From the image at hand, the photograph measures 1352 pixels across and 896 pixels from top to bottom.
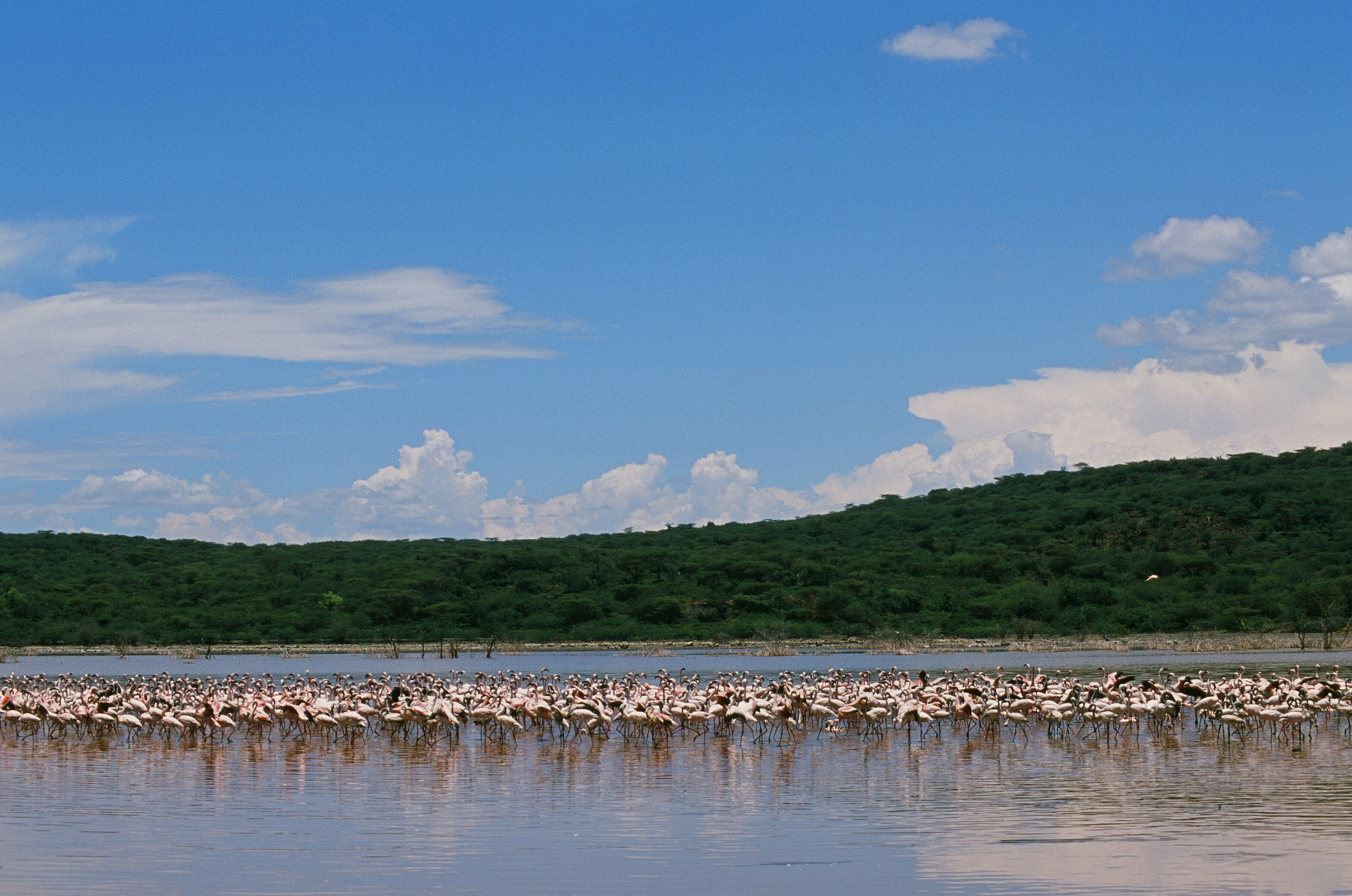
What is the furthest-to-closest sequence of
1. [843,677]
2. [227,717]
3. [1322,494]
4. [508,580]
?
[1322,494]
[508,580]
[843,677]
[227,717]

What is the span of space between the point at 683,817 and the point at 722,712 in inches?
353

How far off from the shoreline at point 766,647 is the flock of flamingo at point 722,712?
31499 mm

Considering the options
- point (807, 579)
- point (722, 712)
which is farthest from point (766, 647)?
point (722, 712)

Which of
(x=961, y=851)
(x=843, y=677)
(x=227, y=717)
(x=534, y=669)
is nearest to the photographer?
(x=961, y=851)

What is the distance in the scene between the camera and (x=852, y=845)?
1463cm

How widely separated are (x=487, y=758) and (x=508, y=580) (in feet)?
229

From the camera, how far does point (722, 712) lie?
25547 mm

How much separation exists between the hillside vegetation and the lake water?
4581cm

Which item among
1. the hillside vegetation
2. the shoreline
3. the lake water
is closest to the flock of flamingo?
the lake water

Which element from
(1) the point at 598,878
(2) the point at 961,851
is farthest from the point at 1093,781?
(1) the point at 598,878

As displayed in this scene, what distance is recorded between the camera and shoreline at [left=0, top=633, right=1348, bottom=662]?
6035 centimetres

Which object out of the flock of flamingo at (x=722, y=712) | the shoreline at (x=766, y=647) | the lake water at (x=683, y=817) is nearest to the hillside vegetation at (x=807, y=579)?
the shoreline at (x=766, y=647)

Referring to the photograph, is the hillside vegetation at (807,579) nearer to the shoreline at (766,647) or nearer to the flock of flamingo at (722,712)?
the shoreline at (766,647)

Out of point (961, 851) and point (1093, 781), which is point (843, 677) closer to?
point (1093, 781)
